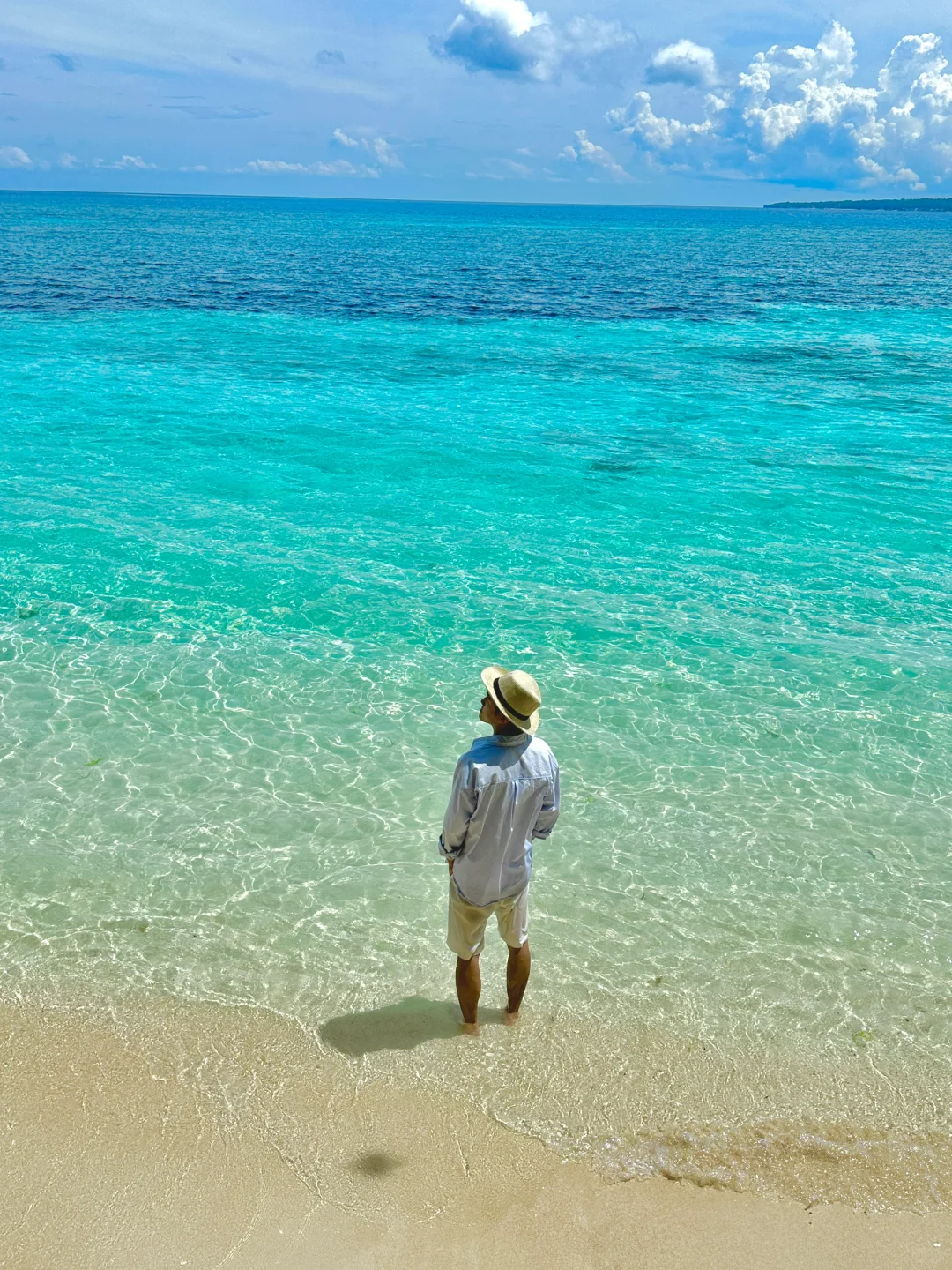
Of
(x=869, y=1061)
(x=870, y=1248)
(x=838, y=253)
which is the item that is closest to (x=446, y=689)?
(x=869, y=1061)

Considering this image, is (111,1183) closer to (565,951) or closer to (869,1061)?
(565,951)

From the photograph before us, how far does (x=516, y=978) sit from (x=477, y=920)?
64cm

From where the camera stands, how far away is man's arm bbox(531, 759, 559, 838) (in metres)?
5.47

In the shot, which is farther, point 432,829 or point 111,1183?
point 432,829

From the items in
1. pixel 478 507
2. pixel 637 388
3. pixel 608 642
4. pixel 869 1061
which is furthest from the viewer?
pixel 637 388

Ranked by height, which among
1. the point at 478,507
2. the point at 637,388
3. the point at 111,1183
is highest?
the point at 637,388

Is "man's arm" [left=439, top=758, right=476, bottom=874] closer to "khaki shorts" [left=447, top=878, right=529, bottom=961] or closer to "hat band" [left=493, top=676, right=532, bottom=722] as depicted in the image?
"khaki shorts" [left=447, top=878, right=529, bottom=961]

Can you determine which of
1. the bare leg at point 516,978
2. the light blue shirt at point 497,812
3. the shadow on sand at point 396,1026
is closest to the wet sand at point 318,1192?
the shadow on sand at point 396,1026

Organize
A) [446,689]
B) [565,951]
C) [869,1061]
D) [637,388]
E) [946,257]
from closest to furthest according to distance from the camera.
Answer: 1. [869,1061]
2. [565,951]
3. [446,689]
4. [637,388]
5. [946,257]

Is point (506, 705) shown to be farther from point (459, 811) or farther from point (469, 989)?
point (469, 989)

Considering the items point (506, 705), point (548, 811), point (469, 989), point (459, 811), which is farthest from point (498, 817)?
point (469, 989)

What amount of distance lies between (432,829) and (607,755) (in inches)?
81.1

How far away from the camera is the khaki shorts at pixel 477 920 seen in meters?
5.62

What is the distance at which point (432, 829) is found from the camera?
27.1 ft
